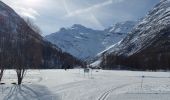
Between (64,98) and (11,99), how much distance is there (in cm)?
451

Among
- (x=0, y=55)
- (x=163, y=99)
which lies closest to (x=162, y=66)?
(x=0, y=55)

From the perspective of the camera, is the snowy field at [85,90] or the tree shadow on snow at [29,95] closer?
the tree shadow on snow at [29,95]

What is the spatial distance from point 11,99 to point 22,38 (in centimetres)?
2375

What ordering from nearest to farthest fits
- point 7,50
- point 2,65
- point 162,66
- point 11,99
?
1. point 11,99
2. point 2,65
3. point 7,50
4. point 162,66

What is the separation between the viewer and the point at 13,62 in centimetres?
5031

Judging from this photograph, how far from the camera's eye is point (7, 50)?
53.5 meters

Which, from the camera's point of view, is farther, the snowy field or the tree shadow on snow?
the snowy field

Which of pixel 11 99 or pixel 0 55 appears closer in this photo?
pixel 11 99

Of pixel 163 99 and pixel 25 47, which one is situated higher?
pixel 25 47

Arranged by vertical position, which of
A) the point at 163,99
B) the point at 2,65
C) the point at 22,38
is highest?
the point at 22,38

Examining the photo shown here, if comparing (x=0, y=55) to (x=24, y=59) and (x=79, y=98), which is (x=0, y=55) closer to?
(x=24, y=59)

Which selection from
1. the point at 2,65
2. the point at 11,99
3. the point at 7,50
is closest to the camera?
the point at 11,99

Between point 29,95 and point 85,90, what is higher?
point 85,90

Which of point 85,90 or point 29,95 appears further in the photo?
point 85,90
